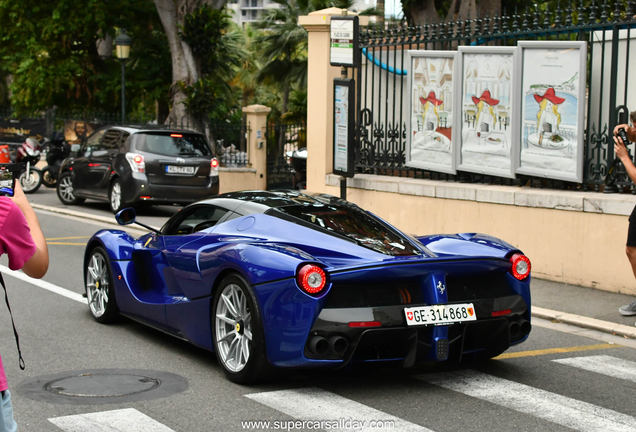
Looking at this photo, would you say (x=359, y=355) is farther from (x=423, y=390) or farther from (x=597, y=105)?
(x=597, y=105)

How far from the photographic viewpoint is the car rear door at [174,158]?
16422 millimetres

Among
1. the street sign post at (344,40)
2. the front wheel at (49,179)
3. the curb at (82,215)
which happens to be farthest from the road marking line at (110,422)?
the front wheel at (49,179)

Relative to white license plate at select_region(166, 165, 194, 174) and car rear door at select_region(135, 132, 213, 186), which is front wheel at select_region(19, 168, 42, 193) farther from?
white license plate at select_region(166, 165, 194, 174)

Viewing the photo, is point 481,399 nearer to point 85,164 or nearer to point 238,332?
point 238,332

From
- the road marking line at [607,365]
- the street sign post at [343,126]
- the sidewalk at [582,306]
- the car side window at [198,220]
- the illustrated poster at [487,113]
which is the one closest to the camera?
the road marking line at [607,365]

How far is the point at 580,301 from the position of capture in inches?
344

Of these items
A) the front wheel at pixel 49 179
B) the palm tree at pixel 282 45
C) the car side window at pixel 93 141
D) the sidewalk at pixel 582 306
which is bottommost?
the sidewalk at pixel 582 306

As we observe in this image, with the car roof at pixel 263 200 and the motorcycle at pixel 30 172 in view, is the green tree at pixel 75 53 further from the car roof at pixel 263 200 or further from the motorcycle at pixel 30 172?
the car roof at pixel 263 200

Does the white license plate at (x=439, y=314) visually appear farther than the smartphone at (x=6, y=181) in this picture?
Yes

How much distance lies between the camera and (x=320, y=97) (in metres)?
Result: 13.7

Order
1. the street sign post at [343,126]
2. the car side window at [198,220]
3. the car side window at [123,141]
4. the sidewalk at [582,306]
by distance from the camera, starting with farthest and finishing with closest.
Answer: the car side window at [123,141]
the street sign post at [343,126]
the sidewalk at [582,306]
the car side window at [198,220]

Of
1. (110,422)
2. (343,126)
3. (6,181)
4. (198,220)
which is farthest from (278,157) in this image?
(6,181)

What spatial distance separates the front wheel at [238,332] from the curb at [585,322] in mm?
3633

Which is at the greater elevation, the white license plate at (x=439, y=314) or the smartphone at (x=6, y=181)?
the smartphone at (x=6, y=181)
